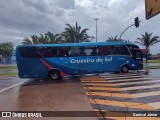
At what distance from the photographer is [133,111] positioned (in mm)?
8281

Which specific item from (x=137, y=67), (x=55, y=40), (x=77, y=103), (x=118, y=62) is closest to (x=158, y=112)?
(x=77, y=103)

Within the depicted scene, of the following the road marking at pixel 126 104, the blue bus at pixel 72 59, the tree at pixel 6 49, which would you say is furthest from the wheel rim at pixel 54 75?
the tree at pixel 6 49

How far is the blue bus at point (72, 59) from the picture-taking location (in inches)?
808

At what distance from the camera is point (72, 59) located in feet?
70.9

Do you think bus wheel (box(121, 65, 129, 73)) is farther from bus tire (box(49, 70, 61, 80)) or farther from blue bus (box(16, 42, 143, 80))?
bus tire (box(49, 70, 61, 80))

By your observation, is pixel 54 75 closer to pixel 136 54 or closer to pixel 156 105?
pixel 136 54

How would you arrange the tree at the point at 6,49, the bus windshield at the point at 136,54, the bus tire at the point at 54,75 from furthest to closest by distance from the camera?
the tree at the point at 6,49, the bus windshield at the point at 136,54, the bus tire at the point at 54,75

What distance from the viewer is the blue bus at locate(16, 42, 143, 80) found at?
808 inches

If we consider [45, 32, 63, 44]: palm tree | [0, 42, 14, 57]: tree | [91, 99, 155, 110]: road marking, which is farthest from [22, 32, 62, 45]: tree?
[91, 99, 155, 110]: road marking

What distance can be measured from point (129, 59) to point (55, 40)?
103 feet

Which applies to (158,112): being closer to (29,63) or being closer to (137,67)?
(29,63)

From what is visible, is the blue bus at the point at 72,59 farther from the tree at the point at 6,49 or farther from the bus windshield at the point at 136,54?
the tree at the point at 6,49

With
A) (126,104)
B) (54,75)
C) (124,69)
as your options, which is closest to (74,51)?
(54,75)

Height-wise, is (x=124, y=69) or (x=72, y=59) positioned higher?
(x=72, y=59)
